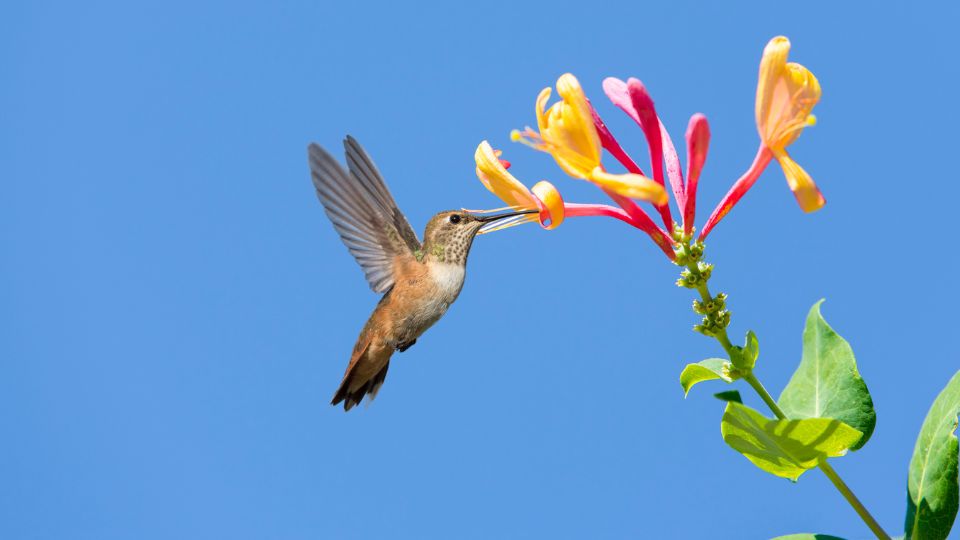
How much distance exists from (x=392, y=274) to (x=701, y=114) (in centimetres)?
189

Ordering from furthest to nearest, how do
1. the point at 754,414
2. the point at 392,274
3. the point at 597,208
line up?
the point at 392,274
the point at 597,208
the point at 754,414

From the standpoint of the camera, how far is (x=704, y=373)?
2348mm

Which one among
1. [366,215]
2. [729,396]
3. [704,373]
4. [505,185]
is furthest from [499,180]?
[366,215]

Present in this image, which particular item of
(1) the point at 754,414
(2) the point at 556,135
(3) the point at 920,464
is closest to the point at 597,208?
(2) the point at 556,135

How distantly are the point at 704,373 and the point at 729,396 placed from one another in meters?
0.43

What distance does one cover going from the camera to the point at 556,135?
7.11 ft

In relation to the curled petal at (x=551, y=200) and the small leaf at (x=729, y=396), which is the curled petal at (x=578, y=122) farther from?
the small leaf at (x=729, y=396)

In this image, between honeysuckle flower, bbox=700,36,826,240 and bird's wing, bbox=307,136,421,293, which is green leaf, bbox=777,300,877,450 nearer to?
Answer: honeysuckle flower, bbox=700,36,826,240

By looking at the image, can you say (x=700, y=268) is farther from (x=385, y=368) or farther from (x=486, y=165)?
(x=385, y=368)

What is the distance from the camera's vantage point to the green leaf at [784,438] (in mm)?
2123

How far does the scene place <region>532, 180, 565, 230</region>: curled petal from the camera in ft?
7.34

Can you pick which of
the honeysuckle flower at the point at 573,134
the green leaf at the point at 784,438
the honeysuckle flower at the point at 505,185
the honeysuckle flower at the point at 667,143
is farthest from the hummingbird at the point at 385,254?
the green leaf at the point at 784,438

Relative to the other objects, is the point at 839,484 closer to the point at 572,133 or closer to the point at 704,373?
the point at 704,373

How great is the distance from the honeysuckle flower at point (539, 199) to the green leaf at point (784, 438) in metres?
0.38
